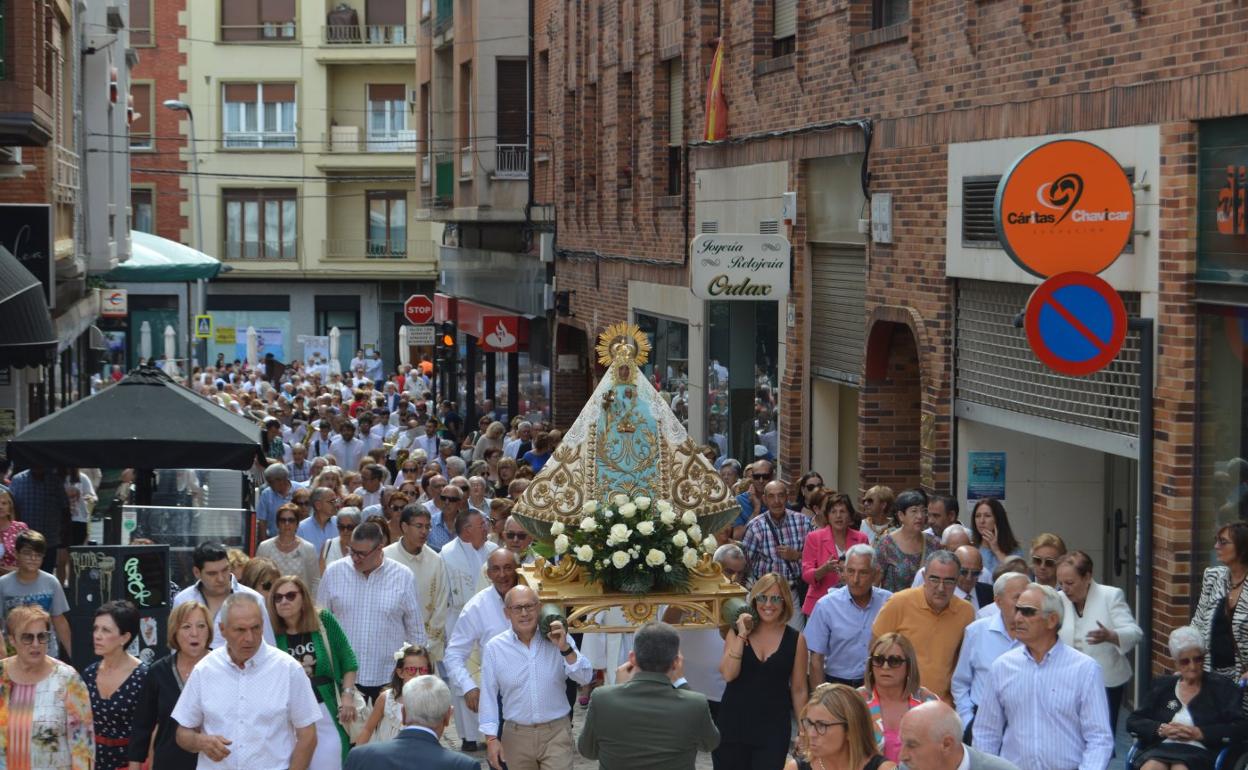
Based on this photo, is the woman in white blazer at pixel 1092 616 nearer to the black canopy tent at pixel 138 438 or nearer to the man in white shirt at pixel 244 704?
the man in white shirt at pixel 244 704

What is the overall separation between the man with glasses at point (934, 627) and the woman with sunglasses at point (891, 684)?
79.7 inches

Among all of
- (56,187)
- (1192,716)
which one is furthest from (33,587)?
(56,187)

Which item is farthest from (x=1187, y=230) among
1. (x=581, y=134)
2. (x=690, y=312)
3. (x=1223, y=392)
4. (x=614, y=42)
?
(x=581, y=134)

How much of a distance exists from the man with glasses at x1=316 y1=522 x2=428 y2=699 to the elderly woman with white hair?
4285mm

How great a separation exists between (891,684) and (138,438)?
25.9 ft

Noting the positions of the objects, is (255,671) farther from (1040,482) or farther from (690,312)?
(690,312)

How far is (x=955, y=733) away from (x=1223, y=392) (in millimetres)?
5927

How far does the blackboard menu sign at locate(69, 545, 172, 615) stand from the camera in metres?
12.2

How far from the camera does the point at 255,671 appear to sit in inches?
339

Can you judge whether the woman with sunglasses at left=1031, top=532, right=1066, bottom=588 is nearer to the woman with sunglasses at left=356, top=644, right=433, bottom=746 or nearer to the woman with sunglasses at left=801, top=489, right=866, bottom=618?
the woman with sunglasses at left=801, top=489, right=866, bottom=618

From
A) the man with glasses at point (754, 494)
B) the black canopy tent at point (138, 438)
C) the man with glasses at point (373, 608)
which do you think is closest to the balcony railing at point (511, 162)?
the man with glasses at point (754, 494)

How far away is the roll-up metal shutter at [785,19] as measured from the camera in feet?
68.0

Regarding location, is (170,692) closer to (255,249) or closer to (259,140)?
(259,140)

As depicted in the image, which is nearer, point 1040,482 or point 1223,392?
point 1223,392
